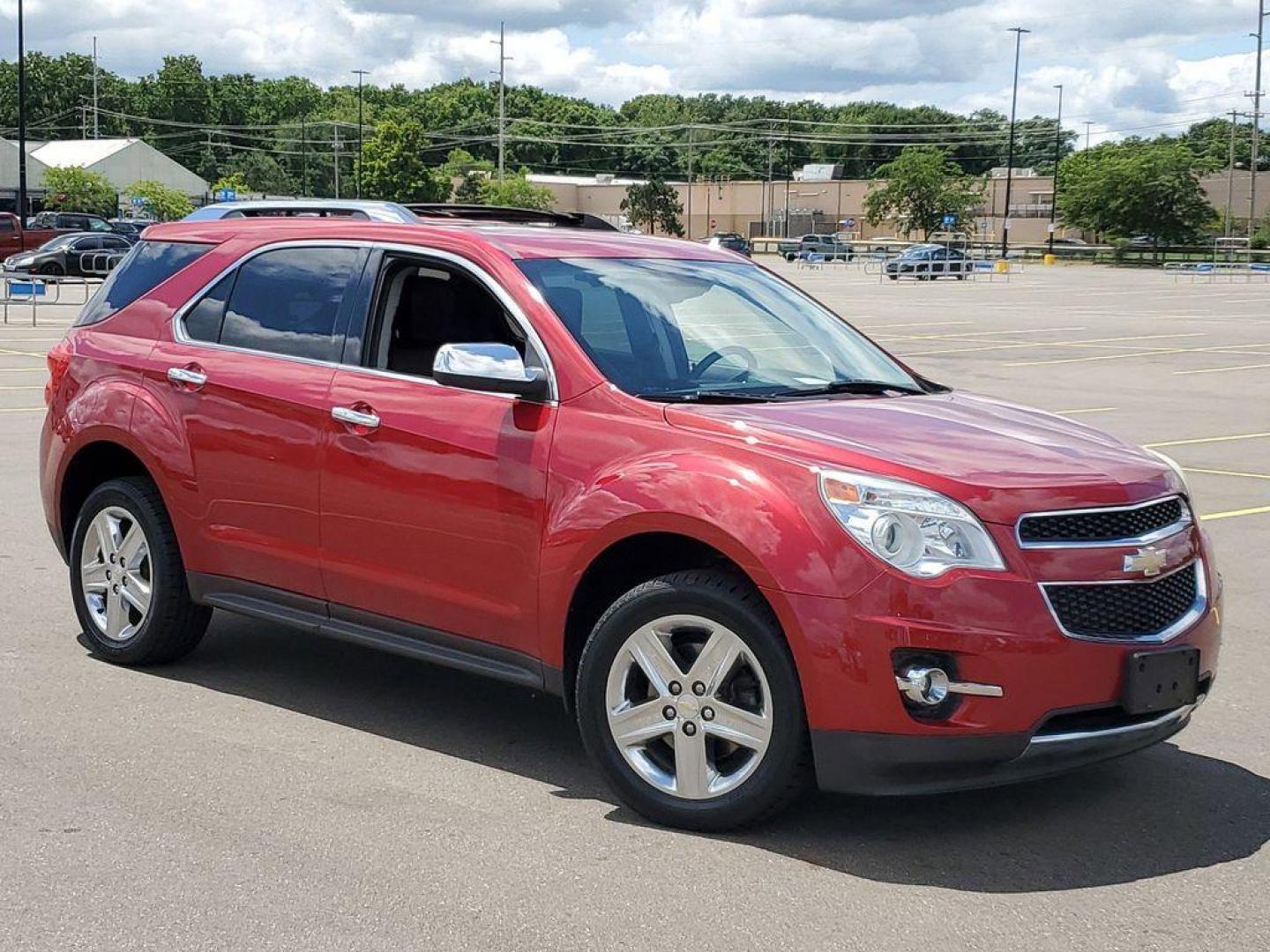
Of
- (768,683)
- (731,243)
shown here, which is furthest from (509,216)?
(731,243)

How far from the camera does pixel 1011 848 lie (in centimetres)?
467

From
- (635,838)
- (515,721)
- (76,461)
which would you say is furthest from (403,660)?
(635,838)

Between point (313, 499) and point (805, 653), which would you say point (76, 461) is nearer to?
point (313, 499)

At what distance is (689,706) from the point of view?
470cm

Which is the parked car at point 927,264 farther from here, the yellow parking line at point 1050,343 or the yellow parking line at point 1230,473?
the yellow parking line at point 1230,473

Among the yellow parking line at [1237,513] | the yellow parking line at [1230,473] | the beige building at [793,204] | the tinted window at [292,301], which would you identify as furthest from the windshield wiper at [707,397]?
the beige building at [793,204]

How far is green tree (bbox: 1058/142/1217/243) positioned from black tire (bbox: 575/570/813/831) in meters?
103

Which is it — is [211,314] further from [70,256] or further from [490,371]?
[70,256]

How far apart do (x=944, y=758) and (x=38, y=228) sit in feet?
183

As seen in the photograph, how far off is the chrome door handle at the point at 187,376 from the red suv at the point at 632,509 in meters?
0.01

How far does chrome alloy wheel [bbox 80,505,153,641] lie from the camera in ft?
21.3

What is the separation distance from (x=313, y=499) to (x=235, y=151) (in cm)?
17587

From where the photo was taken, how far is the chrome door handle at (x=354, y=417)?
5.54m

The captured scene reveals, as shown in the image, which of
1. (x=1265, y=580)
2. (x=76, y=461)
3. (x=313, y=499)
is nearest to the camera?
(x=313, y=499)
